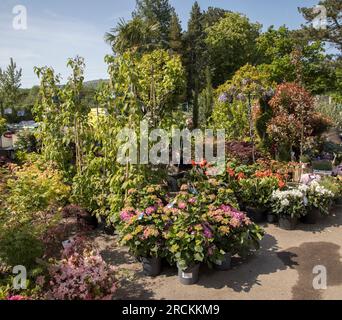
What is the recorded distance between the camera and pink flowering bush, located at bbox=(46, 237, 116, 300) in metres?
3.06

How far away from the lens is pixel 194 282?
3701mm

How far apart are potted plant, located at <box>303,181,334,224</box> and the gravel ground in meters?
0.52

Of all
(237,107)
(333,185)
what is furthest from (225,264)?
(237,107)

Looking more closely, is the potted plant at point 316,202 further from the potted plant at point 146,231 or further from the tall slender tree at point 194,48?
the tall slender tree at point 194,48

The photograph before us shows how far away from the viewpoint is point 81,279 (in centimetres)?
313

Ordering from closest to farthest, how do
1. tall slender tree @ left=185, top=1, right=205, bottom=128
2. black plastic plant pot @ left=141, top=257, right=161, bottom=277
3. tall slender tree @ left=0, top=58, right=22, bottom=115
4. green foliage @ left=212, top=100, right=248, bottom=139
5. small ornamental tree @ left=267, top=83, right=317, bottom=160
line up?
black plastic plant pot @ left=141, top=257, right=161, bottom=277 < small ornamental tree @ left=267, top=83, right=317, bottom=160 < green foliage @ left=212, top=100, right=248, bottom=139 < tall slender tree @ left=0, top=58, right=22, bottom=115 < tall slender tree @ left=185, top=1, right=205, bottom=128

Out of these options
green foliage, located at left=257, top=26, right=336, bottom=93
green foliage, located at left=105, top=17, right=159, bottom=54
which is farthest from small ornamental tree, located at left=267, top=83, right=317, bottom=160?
green foliage, located at left=257, top=26, right=336, bottom=93

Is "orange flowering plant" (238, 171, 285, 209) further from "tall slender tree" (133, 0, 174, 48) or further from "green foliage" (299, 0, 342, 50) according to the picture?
"tall slender tree" (133, 0, 174, 48)

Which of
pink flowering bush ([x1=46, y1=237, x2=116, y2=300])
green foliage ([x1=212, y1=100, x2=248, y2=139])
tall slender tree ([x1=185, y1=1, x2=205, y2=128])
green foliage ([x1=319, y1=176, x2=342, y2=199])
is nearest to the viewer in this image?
pink flowering bush ([x1=46, y1=237, x2=116, y2=300])

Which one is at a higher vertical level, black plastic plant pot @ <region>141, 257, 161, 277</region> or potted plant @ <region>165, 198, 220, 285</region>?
potted plant @ <region>165, 198, 220, 285</region>

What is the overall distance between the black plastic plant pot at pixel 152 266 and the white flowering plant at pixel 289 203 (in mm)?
2265

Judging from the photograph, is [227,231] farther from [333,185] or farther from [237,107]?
[237,107]

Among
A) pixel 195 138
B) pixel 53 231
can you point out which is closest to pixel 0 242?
pixel 53 231
